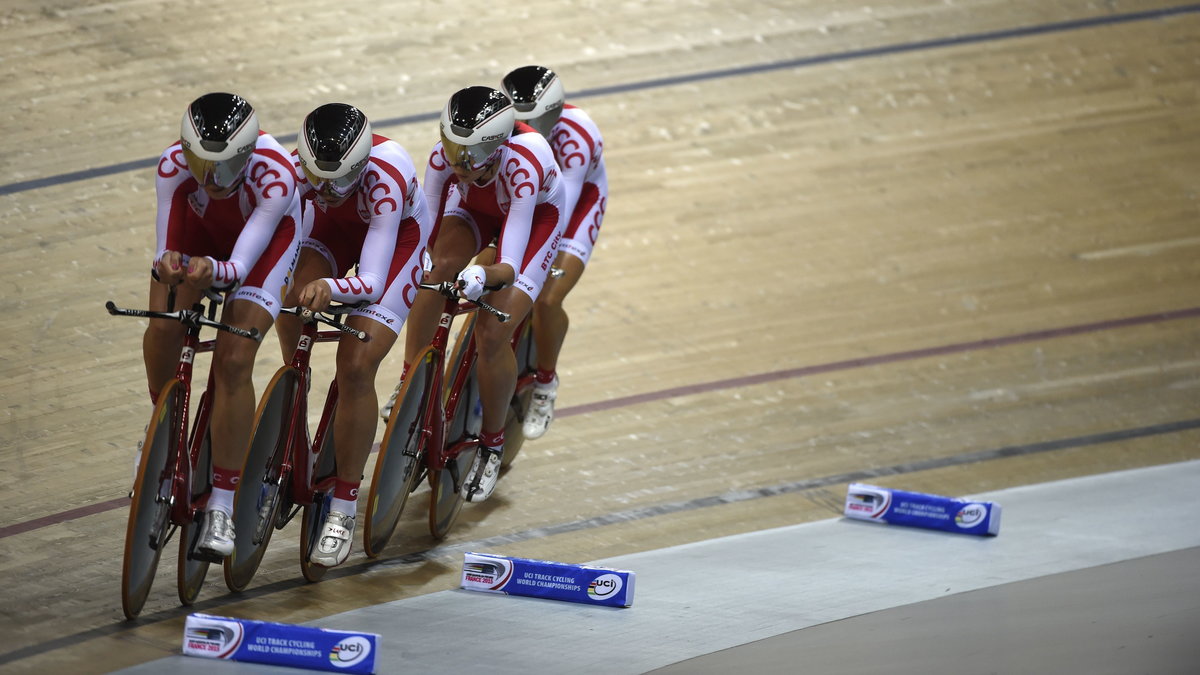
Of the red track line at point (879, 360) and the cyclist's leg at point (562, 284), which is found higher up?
the cyclist's leg at point (562, 284)

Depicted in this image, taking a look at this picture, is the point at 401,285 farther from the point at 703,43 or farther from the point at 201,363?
the point at 703,43

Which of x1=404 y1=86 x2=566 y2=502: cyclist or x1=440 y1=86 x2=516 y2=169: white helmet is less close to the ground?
x1=440 y1=86 x2=516 y2=169: white helmet

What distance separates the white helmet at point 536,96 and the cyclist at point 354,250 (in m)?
0.64

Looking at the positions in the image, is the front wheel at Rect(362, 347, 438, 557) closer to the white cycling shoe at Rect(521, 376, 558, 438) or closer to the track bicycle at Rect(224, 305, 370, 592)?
the track bicycle at Rect(224, 305, 370, 592)

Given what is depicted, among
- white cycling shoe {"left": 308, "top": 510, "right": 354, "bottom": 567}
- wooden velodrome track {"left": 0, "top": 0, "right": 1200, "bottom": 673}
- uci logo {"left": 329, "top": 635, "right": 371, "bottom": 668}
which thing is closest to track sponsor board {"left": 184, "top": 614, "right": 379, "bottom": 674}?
uci logo {"left": 329, "top": 635, "right": 371, "bottom": 668}

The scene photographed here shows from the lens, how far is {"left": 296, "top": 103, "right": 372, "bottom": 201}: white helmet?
146 inches

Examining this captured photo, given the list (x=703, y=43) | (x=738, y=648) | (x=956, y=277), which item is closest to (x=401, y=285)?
(x=738, y=648)

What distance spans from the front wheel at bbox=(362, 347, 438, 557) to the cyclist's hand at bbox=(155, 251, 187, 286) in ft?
2.60

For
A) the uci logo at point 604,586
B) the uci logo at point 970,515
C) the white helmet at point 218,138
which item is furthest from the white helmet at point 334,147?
the uci logo at point 970,515

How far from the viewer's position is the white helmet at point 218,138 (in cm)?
345

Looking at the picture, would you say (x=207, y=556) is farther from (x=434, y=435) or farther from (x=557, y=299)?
(x=557, y=299)

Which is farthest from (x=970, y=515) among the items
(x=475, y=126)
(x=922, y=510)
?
(x=475, y=126)

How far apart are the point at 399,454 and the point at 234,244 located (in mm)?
766

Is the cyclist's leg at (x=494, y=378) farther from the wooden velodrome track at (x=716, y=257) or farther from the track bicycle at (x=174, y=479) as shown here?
the track bicycle at (x=174, y=479)
